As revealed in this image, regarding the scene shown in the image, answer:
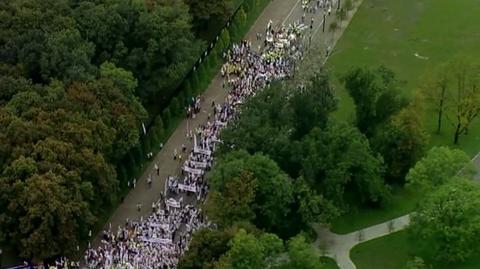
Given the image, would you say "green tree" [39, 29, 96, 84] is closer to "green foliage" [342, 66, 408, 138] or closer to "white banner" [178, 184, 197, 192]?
"white banner" [178, 184, 197, 192]

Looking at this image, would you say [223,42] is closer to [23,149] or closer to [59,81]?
[59,81]

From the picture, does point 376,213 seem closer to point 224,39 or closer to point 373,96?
point 373,96

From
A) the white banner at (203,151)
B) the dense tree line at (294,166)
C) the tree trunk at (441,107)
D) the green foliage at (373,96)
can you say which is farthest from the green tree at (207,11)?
the tree trunk at (441,107)

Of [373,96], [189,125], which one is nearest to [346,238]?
[373,96]

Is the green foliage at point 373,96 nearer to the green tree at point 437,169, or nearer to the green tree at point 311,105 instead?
the green tree at point 311,105

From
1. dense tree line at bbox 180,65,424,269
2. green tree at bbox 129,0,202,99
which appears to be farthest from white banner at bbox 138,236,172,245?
green tree at bbox 129,0,202,99

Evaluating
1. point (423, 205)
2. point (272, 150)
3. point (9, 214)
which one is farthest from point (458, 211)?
point (9, 214)
